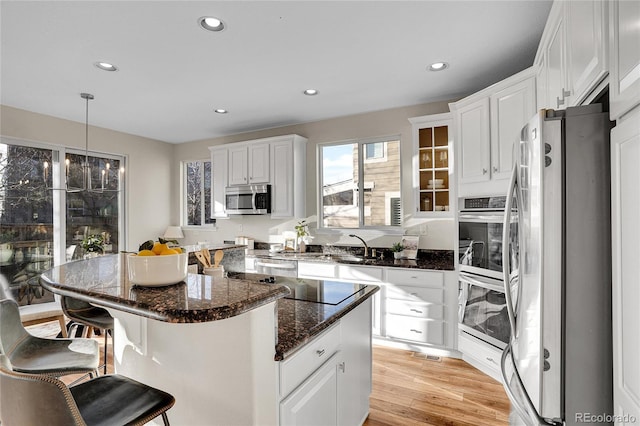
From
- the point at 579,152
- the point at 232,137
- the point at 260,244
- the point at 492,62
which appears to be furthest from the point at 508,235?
the point at 232,137

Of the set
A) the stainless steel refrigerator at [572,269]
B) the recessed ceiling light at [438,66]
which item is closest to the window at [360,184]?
the recessed ceiling light at [438,66]

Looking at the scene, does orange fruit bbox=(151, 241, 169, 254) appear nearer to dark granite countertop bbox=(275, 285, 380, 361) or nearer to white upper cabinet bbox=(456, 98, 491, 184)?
dark granite countertop bbox=(275, 285, 380, 361)

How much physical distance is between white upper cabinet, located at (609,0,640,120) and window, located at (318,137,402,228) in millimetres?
3002

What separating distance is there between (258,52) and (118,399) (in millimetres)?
2386

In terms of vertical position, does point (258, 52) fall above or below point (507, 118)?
above

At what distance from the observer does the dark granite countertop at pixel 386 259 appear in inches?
130

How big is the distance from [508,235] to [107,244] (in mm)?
5304

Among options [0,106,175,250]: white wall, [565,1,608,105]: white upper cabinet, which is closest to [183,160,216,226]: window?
[0,106,175,250]: white wall

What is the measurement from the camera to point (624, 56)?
0.94 metres

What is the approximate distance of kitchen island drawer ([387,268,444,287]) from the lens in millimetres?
3189

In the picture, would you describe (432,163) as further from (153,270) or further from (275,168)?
(153,270)

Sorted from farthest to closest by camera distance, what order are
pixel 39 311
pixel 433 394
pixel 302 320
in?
pixel 39 311 → pixel 433 394 → pixel 302 320

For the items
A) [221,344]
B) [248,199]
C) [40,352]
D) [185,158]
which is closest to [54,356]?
[40,352]

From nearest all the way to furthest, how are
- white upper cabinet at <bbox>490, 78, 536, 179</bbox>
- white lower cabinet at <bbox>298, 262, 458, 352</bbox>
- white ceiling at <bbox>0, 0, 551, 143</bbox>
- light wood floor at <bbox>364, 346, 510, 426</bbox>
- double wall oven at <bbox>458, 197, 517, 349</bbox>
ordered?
1. white ceiling at <bbox>0, 0, 551, 143</bbox>
2. light wood floor at <bbox>364, 346, 510, 426</bbox>
3. white upper cabinet at <bbox>490, 78, 536, 179</bbox>
4. double wall oven at <bbox>458, 197, 517, 349</bbox>
5. white lower cabinet at <bbox>298, 262, 458, 352</bbox>
